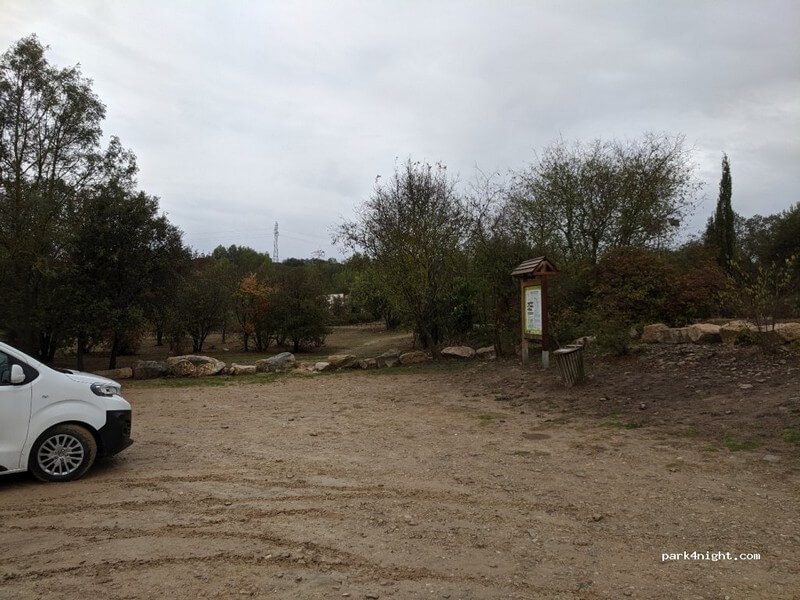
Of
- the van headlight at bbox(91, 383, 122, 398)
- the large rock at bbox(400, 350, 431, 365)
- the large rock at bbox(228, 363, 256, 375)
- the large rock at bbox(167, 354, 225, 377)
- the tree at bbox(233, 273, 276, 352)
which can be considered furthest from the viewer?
the tree at bbox(233, 273, 276, 352)

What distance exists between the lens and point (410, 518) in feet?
14.8

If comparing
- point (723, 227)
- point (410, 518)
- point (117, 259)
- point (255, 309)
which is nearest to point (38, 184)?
point (117, 259)

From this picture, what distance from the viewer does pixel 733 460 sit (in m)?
5.84

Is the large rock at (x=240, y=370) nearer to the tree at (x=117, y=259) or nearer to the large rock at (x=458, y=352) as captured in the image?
the tree at (x=117, y=259)

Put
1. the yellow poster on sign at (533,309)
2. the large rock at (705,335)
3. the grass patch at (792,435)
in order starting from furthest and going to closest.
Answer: the yellow poster on sign at (533,309) < the large rock at (705,335) < the grass patch at (792,435)

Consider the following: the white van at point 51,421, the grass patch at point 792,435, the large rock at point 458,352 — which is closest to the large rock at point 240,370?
the large rock at point 458,352

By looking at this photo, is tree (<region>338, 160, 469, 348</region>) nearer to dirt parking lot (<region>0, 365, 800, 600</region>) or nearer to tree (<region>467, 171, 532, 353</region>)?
tree (<region>467, 171, 532, 353</region>)

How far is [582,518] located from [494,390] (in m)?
7.12

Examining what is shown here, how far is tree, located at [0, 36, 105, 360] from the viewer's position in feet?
50.4

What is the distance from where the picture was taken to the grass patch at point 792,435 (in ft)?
20.3

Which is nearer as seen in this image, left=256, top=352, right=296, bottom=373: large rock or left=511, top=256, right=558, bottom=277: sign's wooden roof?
left=511, top=256, right=558, bottom=277: sign's wooden roof

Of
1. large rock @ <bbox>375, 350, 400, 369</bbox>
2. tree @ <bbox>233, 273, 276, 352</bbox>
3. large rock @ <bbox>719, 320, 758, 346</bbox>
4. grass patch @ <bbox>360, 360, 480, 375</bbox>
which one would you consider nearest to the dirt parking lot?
large rock @ <bbox>719, 320, 758, 346</bbox>

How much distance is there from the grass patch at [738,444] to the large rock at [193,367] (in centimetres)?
1315

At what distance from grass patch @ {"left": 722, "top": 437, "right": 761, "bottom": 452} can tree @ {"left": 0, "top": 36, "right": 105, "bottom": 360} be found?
16.1 meters
